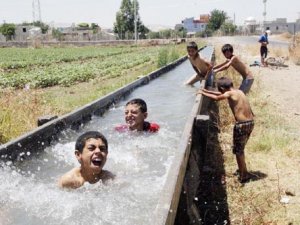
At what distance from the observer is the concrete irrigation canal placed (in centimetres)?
415

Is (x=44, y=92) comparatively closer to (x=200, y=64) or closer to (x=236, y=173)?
(x=200, y=64)

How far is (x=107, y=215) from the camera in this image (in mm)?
4246

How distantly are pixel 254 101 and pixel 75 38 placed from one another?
66357mm

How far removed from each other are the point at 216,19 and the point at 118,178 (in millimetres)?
107508

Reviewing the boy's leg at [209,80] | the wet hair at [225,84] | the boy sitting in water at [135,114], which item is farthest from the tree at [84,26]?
the wet hair at [225,84]

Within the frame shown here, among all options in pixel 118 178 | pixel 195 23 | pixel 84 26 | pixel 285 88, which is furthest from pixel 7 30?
pixel 195 23

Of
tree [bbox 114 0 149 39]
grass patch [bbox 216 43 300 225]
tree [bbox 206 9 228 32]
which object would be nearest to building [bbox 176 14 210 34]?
tree [bbox 206 9 228 32]

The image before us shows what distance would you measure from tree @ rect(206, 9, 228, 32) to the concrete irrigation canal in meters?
103

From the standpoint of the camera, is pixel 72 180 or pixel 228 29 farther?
pixel 228 29

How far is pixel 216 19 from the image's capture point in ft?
355

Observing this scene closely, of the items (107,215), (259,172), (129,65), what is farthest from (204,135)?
(129,65)

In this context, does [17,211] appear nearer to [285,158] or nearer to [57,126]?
[57,126]

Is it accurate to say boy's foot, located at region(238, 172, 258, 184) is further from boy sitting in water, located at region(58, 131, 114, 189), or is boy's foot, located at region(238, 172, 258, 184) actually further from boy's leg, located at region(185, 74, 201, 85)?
boy's leg, located at region(185, 74, 201, 85)

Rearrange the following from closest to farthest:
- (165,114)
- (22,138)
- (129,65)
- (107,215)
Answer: (107,215) < (22,138) < (165,114) < (129,65)
